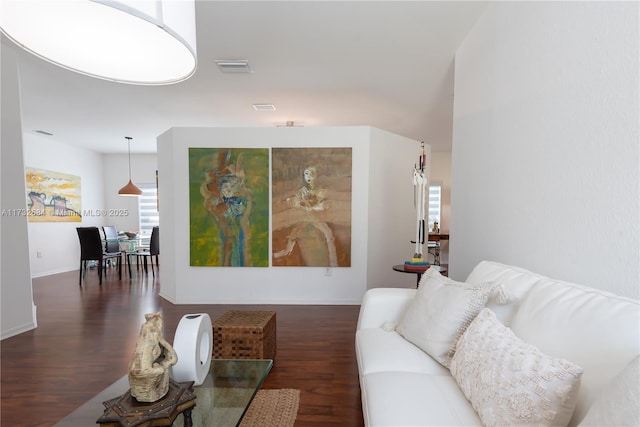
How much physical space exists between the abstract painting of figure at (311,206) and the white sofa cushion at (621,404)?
3459mm

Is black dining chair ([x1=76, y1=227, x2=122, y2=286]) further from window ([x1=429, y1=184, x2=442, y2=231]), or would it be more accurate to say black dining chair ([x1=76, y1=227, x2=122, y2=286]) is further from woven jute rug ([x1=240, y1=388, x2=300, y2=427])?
window ([x1=429, y1=184, x2=442, y2=231])

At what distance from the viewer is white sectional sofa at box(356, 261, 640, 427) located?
852mm

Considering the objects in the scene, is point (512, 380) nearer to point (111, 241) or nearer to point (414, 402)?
point (414, 402)

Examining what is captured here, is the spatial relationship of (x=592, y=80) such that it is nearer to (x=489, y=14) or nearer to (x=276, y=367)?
(x=489, y=14)

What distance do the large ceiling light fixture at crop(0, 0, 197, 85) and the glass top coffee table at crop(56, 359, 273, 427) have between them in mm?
1335

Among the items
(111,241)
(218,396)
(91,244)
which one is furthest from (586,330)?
(111,241)

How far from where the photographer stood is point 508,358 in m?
1.01

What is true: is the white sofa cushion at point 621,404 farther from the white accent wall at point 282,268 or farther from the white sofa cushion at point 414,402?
the white accent wall at point 282,268

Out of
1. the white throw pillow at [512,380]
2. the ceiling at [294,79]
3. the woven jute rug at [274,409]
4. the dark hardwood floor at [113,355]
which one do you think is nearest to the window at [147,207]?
the ceiling at [294,79]

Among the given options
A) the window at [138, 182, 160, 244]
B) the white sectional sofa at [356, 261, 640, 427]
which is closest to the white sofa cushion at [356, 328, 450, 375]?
the white sectional sofa at [356, 261, 640, 427]

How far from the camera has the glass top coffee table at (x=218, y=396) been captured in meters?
1.22

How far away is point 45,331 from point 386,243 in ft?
13.3

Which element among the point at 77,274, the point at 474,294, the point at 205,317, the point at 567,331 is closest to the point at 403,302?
the point at 474,294

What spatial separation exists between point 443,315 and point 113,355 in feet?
8.90
